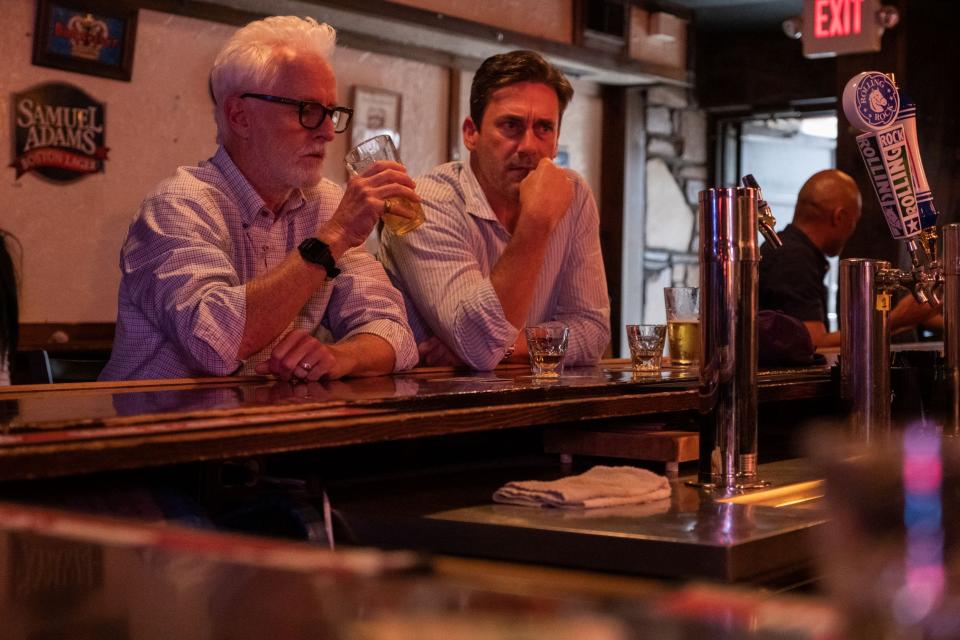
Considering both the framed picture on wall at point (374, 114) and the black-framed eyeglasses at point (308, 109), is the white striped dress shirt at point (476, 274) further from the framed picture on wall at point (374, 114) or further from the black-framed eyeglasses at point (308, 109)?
the framed picture on wall at point (374, 114)

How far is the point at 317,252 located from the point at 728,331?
916 mm

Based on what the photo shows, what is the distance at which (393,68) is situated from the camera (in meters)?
5.21

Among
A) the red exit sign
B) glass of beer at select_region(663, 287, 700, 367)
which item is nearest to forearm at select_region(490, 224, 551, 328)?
glass of beer at select_region(663, 287, 700, 367)

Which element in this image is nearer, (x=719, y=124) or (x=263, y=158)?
(x=263, y=158)

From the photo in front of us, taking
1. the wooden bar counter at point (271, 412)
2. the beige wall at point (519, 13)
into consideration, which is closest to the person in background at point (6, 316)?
the wooden bar counter at point (271, 412)

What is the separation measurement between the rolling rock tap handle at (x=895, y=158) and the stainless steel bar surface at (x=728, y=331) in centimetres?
41

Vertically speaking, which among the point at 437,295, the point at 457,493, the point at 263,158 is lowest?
the point at 457,493

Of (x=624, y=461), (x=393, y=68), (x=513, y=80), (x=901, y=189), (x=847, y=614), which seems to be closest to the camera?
(x=847, y=614)

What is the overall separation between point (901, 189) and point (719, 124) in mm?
5457

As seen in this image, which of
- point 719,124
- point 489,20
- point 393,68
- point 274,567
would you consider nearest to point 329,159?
point 393,68

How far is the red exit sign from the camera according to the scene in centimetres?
527

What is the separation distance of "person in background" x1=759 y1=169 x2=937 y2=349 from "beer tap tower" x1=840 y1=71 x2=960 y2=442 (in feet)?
7.41

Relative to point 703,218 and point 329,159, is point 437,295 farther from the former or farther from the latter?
point 329,159

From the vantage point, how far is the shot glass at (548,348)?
1.89 meters
